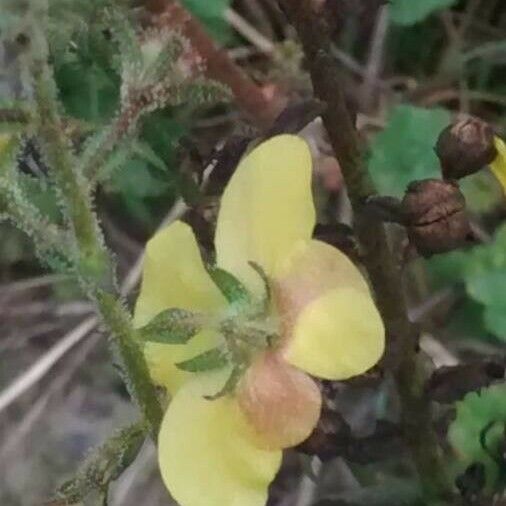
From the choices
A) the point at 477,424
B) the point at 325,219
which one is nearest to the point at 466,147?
the point at 477,424

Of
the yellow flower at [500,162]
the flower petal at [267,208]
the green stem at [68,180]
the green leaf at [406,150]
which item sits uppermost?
the green stem at [68,180]

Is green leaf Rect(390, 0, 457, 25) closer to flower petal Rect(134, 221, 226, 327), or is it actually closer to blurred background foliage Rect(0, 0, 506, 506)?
blurred background foliage Rect(0, 0, 506, 506)

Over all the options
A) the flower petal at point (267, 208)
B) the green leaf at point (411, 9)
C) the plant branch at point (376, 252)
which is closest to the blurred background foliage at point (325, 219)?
the green leaf at point (411, 9)

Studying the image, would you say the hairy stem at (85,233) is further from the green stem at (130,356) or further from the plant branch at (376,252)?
the plant branch at (376,252)

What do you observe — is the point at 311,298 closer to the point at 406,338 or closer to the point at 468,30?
the point at 406,338

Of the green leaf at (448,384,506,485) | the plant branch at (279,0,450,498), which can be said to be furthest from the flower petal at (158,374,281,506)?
the green leaf at (448,384,506,485)

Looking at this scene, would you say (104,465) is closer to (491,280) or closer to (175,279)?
(175,279)

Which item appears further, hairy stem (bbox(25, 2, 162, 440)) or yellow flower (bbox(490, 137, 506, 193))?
yellow flower (bbox(490, 137, 506, 193))
